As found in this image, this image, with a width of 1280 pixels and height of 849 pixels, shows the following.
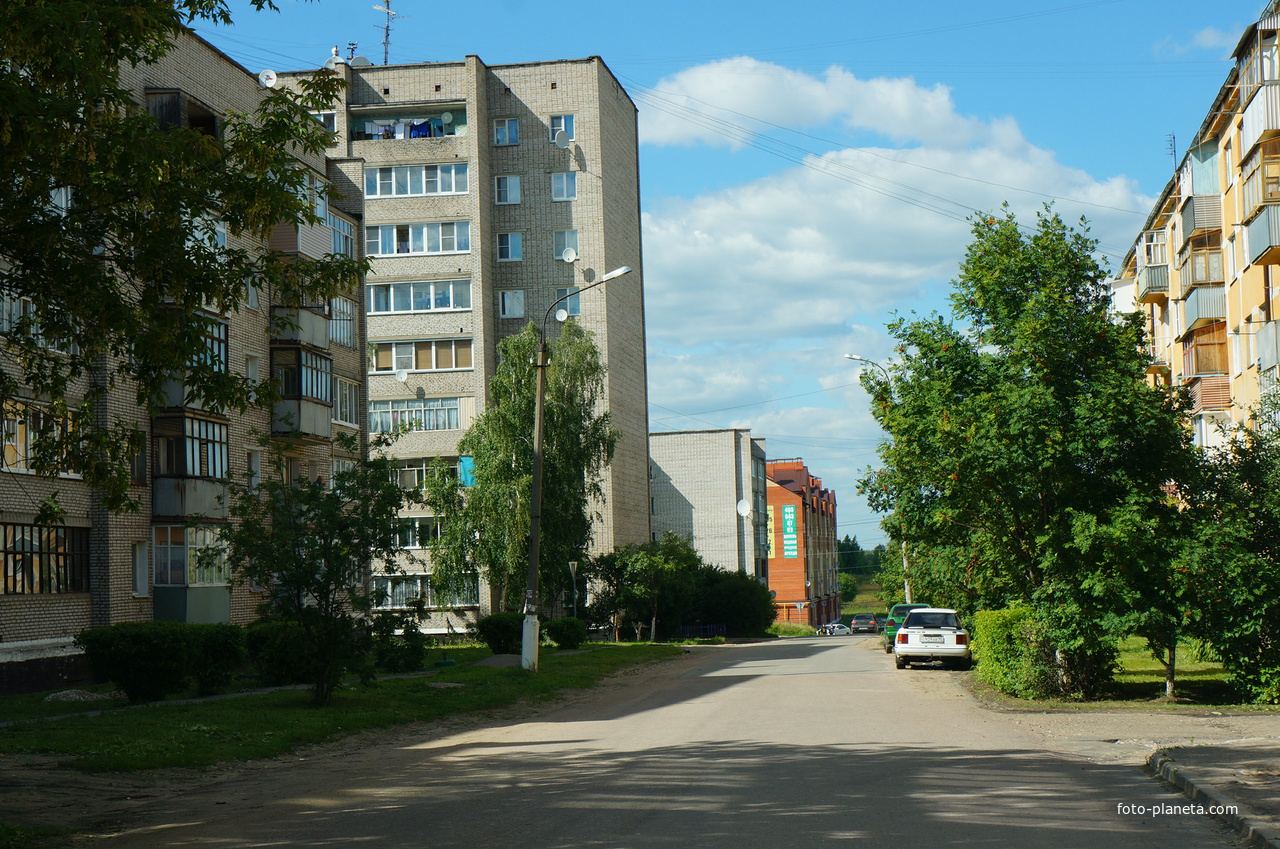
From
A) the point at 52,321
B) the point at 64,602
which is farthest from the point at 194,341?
the point at 64,602

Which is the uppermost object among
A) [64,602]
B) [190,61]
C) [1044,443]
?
[190,61]

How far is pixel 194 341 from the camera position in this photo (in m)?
10.9

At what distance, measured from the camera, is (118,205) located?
35.8ft

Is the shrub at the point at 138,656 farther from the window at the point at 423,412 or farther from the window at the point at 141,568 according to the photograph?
the window at the point at 423,412

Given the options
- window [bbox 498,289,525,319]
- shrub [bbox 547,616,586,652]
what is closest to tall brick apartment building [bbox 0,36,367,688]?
shrub [bbox 547,616,586,652]

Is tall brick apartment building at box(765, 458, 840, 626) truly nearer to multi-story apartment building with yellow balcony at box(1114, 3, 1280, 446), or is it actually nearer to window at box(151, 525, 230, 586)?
multi-story apartment building with yellow balcony at box(1114, 3, 1280, 446)

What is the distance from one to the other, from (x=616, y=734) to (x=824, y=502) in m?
115

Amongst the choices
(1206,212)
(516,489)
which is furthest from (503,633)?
(1206,212)

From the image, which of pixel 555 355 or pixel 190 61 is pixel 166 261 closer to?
pixel 190 61

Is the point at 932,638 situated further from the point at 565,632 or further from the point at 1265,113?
the point at 565,632

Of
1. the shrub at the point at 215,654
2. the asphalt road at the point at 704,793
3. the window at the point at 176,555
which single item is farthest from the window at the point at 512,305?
the asphalt road at the point at 704,793

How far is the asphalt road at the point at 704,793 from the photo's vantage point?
8.39 meters

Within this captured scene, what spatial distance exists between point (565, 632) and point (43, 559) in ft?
62.7

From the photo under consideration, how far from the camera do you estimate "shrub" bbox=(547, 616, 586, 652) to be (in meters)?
41.4
